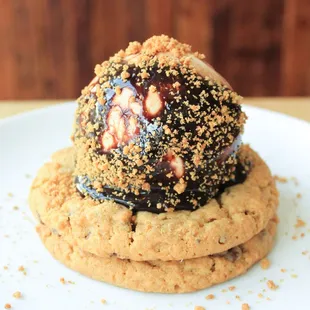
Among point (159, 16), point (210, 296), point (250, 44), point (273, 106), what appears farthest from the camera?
point (250, 44)

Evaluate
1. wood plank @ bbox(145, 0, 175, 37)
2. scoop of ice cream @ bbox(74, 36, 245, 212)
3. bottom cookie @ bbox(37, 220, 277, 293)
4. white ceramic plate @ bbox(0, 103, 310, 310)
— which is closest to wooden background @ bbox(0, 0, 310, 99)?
wood plank @ bbox(145, 0, 175, 37)

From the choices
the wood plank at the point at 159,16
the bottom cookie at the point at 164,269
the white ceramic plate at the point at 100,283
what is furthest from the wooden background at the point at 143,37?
the bottom cookie at the point at 164,269

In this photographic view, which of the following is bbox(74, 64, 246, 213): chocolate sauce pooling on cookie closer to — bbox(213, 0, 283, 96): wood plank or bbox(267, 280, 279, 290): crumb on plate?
bbox(267, 280, 279, 290): crumb on plate

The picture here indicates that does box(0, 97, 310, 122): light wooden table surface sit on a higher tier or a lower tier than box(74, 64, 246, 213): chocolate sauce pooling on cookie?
lower

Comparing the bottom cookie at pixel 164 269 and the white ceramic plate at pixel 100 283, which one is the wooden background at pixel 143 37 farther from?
the bottom cookie at pixel 164 269

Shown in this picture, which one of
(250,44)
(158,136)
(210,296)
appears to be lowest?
(210,296)

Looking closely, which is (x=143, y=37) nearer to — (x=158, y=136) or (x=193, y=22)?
(x=193, y=22)

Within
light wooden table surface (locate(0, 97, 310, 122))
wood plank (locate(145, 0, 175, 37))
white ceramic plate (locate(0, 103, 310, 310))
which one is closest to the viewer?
white ceramic plate (locate(0, 103, 310, 310))

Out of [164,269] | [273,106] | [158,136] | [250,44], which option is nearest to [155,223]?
[164,269]

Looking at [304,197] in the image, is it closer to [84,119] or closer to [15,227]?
[84,119]
